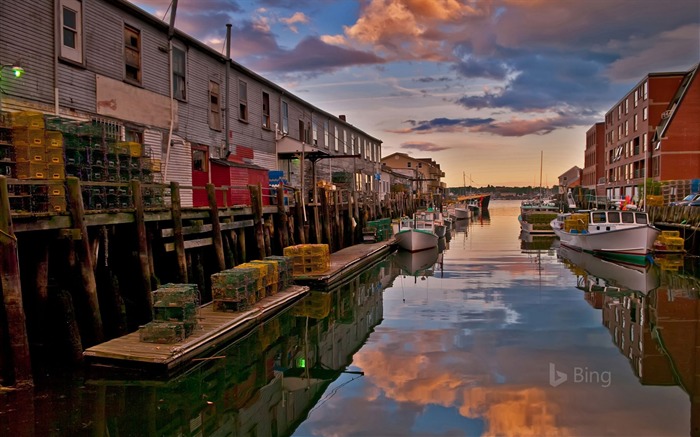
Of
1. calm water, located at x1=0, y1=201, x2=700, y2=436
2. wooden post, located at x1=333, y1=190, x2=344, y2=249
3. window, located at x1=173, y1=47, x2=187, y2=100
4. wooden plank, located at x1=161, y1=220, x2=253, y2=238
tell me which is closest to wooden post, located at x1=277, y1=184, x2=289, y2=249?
wooden plank, located at x1=161, y1=220, x2=253, y2=238

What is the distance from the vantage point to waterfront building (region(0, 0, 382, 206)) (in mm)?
14852

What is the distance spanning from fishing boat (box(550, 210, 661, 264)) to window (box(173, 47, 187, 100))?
25.0 metres

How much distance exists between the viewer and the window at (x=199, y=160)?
22.7 meters

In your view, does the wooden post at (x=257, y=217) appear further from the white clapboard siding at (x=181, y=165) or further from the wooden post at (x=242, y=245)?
the white clapboard siding at (x=181, y=165)

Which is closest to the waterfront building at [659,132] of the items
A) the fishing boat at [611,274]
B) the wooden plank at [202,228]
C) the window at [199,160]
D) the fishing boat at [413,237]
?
the fishing boat at [611,274]

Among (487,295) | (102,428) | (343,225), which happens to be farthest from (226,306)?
(343,225)

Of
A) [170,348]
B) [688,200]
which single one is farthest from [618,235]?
[170,348]

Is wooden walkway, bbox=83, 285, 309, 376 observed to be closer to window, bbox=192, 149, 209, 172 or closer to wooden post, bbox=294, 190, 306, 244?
window, bbox=192, 149, 209, 172

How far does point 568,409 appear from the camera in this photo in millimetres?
9789

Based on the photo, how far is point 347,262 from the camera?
85.8ft

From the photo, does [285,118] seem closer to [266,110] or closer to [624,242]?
[266,110]

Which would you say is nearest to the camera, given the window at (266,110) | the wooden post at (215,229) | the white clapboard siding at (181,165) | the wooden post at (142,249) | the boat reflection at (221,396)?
the boat reflection at (221,396)

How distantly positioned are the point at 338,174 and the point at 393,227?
6.02 meters

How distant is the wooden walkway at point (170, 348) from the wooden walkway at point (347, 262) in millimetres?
6790
